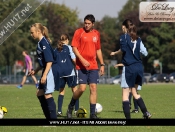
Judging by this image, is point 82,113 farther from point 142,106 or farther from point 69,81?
point 142,106

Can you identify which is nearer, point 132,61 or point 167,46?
point 132,61

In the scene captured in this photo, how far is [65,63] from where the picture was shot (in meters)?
15.2

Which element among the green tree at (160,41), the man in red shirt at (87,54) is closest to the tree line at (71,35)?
the green tree at (160,41)

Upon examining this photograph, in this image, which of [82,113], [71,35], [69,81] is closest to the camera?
[82,113]

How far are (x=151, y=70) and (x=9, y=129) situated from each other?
3629 inches

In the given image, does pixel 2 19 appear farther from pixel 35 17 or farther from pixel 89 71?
pixel 89 71

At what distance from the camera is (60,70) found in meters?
15.0

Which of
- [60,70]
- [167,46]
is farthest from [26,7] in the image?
[60,70]

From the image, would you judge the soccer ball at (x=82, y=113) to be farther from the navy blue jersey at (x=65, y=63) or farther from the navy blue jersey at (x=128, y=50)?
the navy blue jersey at (x=128, y=50)

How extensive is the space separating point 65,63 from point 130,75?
342 centimetres

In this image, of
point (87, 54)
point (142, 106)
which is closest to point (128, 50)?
point (142, 106)

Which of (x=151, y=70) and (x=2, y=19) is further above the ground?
(x=2, y=19)

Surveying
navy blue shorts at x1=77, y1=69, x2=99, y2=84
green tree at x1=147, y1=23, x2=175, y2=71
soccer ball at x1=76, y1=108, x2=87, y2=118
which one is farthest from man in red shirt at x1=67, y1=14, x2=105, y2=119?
green tree at x1=147, y1=23, x2=175, y2=71

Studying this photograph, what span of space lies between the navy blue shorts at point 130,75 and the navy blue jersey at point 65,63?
123 inches
